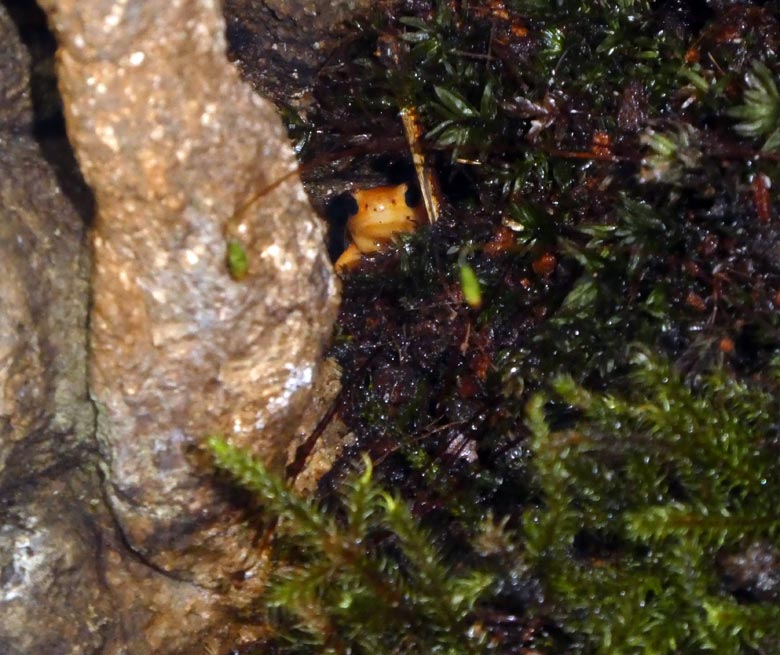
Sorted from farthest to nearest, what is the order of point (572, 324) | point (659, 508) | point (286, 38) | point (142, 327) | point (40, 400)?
point (286, 38) → point (572, 324) → point (40, 400) → point (142, 327) → point (659, 508)

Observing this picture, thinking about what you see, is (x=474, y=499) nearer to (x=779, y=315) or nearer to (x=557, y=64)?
(x=779, y=315)

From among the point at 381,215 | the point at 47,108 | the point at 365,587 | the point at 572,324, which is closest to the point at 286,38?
the point at 381,215

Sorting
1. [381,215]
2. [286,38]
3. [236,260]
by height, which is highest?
[286,38]

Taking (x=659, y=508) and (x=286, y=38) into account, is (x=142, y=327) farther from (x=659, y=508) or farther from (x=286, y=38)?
(x=659, y=508)

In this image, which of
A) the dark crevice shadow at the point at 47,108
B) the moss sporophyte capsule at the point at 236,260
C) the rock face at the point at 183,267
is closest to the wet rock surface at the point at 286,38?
the dark crevice shadow at the point at 47,108

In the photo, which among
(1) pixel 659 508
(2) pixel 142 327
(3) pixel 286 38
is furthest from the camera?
(3) pixel 286 38

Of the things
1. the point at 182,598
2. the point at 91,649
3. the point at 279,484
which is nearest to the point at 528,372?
the point at 279,484
